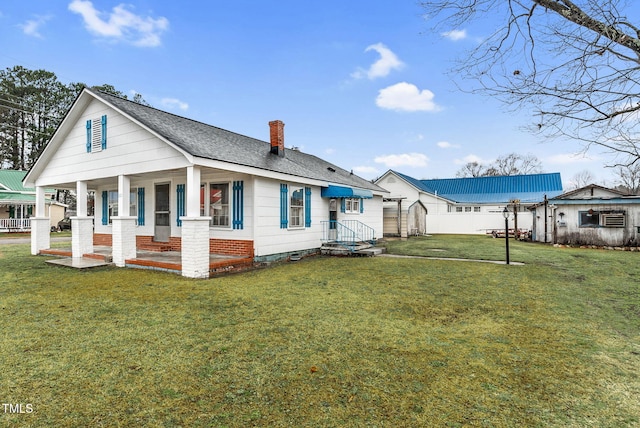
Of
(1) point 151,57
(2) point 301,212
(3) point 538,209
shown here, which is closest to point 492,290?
(2) point 301,212

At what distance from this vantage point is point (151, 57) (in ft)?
55.7

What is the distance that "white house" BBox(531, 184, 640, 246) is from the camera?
15.0 metres

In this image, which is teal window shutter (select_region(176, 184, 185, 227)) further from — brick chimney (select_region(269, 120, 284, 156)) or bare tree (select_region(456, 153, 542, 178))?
bare tree (select_region(456, 153, 542, 178))

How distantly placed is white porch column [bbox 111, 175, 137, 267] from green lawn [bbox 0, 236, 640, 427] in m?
2.45

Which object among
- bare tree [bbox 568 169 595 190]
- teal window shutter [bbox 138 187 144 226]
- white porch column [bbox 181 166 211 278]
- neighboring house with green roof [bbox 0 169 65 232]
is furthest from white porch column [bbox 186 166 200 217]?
bare tree [bbox 568 169 595 190]

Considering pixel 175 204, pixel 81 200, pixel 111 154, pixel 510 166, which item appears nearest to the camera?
pixel 111 154

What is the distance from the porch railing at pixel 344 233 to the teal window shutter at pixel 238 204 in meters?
4.07

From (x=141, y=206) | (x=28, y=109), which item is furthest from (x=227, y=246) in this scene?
(x=28, y=109)

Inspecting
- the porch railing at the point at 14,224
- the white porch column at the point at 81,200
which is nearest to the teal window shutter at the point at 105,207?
the white porch column at the point at 81,200

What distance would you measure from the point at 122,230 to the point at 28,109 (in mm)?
35912

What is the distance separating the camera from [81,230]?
35.4 feet

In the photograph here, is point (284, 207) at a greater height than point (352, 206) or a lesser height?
lesser

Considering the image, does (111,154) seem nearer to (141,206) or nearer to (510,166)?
(141,206)

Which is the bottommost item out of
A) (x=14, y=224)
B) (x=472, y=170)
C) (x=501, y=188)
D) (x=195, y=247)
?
(x=195, y=247)
